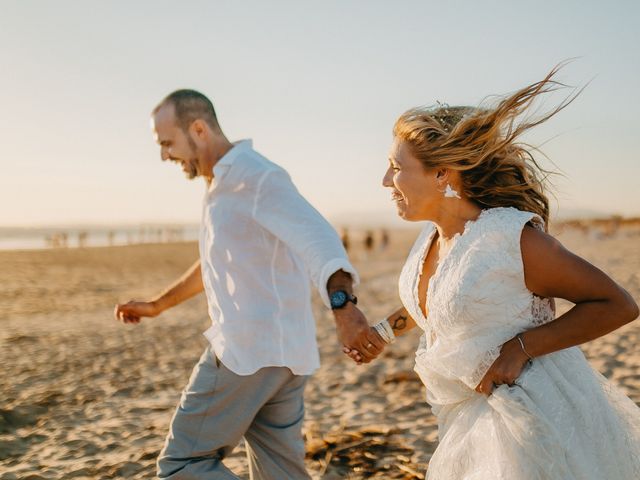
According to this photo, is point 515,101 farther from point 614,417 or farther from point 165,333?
point 165,333

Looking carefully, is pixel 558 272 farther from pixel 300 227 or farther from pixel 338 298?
pixel 300 227

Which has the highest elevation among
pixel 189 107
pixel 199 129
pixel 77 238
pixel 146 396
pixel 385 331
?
pixel 77 238

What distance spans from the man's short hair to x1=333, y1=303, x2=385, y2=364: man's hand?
1141 mm

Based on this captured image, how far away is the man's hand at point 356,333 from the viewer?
2.45 metres

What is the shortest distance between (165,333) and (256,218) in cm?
849

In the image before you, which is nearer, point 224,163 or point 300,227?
point 300,227

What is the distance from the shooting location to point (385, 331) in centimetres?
263

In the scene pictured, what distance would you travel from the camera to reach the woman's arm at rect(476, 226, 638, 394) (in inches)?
78.2

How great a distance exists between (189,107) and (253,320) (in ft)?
3.45

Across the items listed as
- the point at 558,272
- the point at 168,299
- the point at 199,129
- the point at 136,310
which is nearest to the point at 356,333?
the point at 558,272

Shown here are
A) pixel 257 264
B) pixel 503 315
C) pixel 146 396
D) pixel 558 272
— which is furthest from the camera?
pixel 146 396

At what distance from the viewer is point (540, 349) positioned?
206cm

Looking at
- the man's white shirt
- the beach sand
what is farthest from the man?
the beach sand

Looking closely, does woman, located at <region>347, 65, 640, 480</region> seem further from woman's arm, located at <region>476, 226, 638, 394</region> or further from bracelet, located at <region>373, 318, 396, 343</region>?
bracelet, located at <region>373, 318, 396, 343</region>
